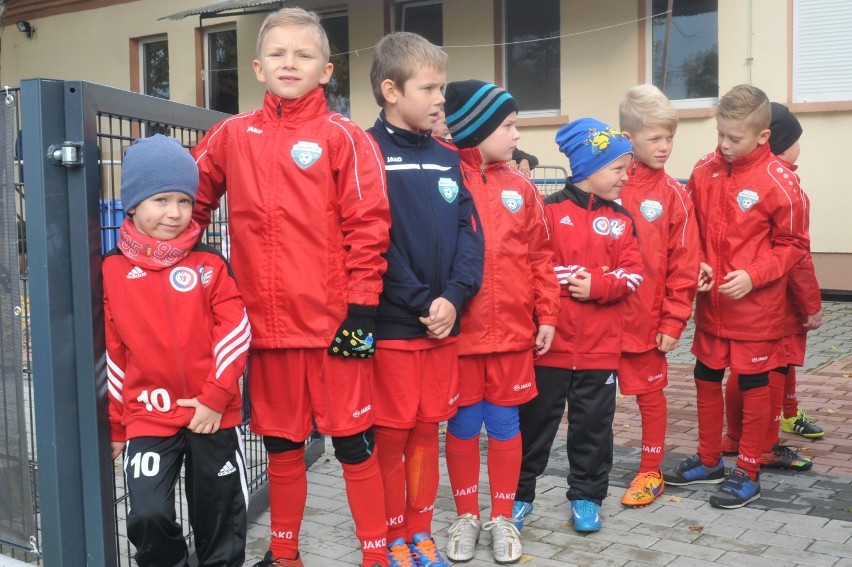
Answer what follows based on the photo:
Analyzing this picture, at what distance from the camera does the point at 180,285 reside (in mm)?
3137

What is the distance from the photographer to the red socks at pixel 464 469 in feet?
13.0

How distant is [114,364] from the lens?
317cm

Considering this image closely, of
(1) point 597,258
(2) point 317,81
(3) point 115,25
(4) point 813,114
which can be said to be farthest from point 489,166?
(3) point 115,25

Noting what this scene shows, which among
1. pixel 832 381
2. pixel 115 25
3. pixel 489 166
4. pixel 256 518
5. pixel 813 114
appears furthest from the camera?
pixel 115 25

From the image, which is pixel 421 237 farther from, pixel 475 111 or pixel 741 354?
pixel 741 354

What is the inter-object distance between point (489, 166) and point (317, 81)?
2.94 ft

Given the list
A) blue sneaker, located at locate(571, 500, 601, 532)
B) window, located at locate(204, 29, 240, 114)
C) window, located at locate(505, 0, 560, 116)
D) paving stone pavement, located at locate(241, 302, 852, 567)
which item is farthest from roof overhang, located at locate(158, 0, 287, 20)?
blue sneaker, located at locate(571, 500, 601, 532)

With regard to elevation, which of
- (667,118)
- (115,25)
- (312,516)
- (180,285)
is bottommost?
(312,516)

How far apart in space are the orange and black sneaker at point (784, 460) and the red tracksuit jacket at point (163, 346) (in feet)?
10.1

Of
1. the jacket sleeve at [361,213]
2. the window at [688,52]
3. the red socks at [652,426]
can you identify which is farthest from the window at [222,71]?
the jacket sleeve at [361,213]

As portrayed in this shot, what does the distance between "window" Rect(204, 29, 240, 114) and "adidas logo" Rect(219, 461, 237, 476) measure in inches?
568

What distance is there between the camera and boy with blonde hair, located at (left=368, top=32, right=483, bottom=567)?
3600 mm

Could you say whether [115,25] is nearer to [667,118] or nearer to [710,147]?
[710,147]

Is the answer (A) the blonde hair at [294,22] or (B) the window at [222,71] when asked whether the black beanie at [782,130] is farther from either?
(B) the window at [222,71]
